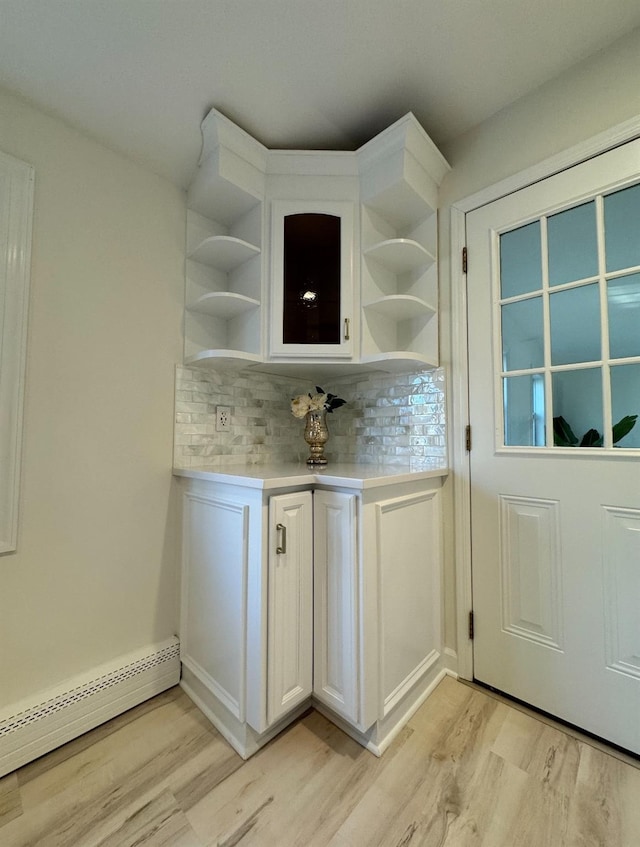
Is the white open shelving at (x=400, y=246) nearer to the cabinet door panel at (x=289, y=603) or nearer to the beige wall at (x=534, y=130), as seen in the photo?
the beige wall at (x=534, y=130)

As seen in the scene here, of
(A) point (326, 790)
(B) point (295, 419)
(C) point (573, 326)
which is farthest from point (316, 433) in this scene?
(A) point (326, 790)

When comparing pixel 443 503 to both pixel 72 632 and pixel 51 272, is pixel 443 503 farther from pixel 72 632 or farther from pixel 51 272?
pixel 51 272

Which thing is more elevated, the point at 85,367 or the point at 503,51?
the point at 503,51

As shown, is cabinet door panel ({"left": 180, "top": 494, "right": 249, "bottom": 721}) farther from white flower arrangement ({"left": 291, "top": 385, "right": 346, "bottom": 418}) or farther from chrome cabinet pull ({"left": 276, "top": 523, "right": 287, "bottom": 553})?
white flower arrangement ({"left": 291, "top": 385, "right": 346, "bottom": 418})

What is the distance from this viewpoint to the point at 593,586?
3.96ft

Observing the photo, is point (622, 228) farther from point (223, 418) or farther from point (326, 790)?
point (326, 790)

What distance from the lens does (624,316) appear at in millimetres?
1181

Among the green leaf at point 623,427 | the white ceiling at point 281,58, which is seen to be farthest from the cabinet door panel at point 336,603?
the white ceiling at point 281,58

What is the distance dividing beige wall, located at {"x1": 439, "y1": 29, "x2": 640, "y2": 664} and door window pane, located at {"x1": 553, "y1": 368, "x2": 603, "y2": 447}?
1.17 ft

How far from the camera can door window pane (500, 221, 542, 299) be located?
1373mm

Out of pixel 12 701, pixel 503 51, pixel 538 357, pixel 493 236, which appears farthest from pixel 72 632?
pixel 503 51

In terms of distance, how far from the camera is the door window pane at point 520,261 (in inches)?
54.1

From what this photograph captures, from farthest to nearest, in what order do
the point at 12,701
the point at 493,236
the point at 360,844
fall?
the point at 493,236, the point at 12,701, the point at 360,844

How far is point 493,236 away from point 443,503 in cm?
117
